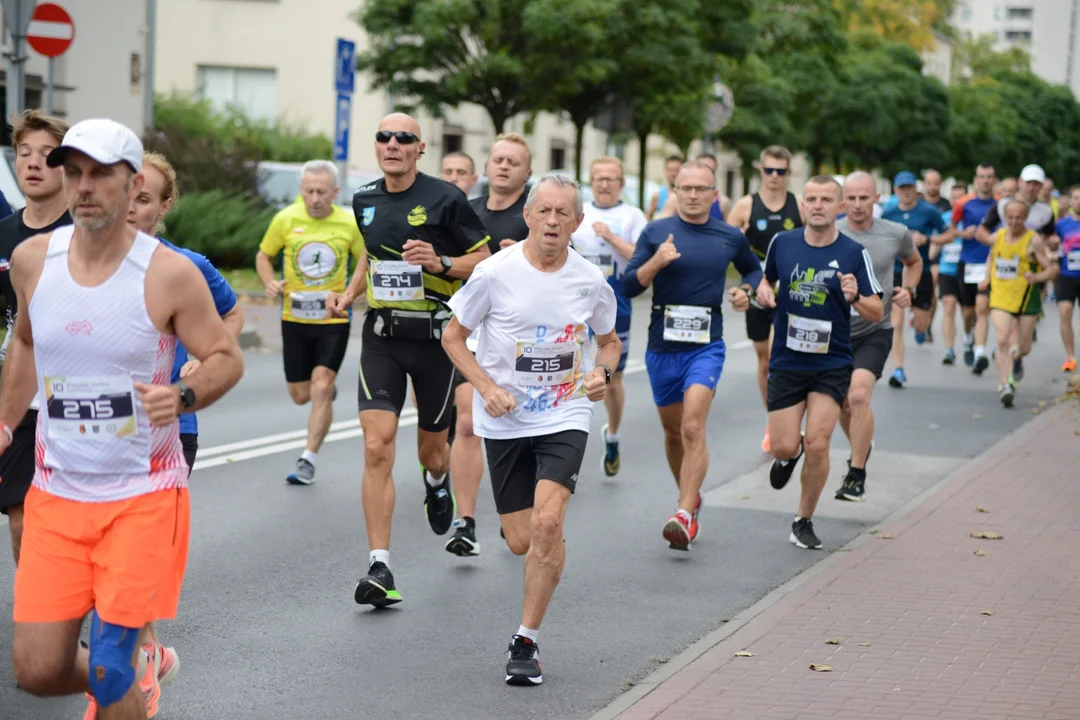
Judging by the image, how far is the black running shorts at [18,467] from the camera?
580 centimetres

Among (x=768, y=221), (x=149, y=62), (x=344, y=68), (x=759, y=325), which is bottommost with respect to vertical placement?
(x=759, y=325)

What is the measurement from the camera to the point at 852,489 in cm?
1042

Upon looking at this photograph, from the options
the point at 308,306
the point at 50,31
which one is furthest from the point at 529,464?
the point at 50,31

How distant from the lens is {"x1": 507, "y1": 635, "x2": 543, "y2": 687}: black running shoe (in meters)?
6.05

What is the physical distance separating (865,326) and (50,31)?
8061 mm

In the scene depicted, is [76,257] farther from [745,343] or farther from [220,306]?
[745,343]

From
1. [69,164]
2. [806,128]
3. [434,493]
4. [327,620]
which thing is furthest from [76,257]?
[806,128]

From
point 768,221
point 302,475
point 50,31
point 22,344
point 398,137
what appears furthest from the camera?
point 50,31

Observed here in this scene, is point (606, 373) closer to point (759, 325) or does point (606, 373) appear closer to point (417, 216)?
point (417, 216)

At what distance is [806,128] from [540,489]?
45.6 m

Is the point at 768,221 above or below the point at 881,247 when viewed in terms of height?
above

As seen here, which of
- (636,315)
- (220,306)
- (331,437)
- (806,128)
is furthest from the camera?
(806,128)

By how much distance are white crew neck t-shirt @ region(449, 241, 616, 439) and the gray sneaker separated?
409 centimetres

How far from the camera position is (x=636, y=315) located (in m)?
24.5
